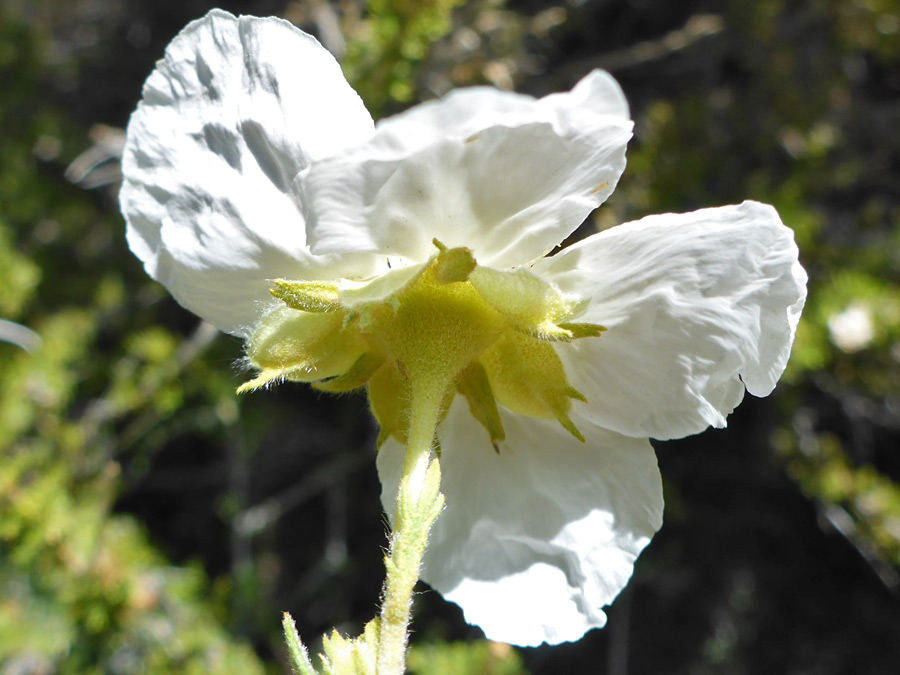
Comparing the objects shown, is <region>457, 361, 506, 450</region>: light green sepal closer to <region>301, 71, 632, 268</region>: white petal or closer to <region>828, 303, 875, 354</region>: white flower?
<region>301, 71, 632, 268</region>: white petal

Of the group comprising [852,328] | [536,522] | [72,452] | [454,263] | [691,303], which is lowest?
[852,328]

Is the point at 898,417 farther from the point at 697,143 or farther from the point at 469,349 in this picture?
the point at 469,349

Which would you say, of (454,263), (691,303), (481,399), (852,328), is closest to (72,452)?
(481,399)

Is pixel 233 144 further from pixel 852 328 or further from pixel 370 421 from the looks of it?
pixel 370 421

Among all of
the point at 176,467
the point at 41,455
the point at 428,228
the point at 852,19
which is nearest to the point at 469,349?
the point at 428,228

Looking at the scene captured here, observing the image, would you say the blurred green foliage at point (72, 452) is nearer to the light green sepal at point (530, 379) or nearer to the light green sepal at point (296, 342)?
the light green sepal at point (296, 342)

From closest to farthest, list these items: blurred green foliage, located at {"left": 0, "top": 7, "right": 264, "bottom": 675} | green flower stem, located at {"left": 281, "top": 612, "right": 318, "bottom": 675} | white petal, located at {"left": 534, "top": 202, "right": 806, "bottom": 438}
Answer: green flower stem, located at {"left": 281, "top": 612, "right": 318, "bottom": 675}
white petal, located at {"left": 534, "top": 202, "right": 806, "bottom": 438}
blurred green foliage, located at {"left": 0, "top": 7, "right": 264, "bottom": 675}

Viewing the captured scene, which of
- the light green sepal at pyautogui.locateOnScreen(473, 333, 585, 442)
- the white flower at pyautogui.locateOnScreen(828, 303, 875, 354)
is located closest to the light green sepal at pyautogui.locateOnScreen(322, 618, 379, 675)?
the light green sepal at pyautogui.locateOnScreen(473, 333, 585, 442)
